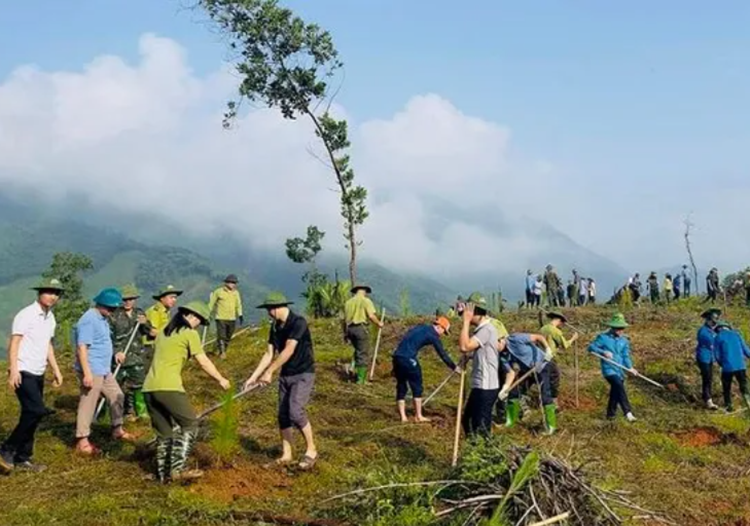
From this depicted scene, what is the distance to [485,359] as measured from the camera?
872 centimetres

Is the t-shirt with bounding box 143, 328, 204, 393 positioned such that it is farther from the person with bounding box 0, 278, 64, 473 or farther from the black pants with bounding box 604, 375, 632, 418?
the black pants with bounding box 604, 375, 632, 418

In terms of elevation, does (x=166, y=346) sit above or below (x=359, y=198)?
below

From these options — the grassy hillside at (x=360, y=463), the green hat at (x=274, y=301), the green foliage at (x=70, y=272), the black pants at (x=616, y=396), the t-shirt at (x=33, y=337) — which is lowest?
the grassy hillside at (x=360, y=463)

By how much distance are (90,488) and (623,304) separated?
24.4 metres

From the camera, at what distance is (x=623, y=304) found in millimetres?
29547

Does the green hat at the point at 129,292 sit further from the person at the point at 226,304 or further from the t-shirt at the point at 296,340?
the person at the point at 226,304

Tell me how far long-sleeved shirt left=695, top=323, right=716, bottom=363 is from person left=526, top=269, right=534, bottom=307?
54.3ft

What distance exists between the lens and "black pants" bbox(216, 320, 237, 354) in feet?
53.5

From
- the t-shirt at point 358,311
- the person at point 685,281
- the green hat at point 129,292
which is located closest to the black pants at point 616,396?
the t-shirt at point 358,311

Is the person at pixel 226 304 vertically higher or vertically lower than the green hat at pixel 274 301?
higher

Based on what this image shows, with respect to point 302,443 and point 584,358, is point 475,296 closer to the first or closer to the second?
point 302,443

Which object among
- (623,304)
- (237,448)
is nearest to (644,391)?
(237,448)

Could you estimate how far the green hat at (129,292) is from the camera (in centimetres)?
1078

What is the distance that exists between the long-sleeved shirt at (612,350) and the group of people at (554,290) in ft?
55.2
